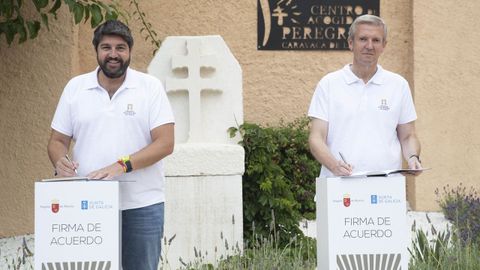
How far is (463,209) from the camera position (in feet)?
22.1

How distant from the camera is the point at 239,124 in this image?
6.07 meters

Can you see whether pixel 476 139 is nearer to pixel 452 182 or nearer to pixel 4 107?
pixel 452 182

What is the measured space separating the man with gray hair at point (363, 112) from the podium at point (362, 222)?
0.26m

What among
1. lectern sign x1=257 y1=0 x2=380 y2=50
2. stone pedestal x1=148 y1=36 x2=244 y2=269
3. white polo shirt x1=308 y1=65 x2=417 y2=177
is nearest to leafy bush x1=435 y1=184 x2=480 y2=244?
white polo shirt x1=308 y1=65 x2=417 y2=177

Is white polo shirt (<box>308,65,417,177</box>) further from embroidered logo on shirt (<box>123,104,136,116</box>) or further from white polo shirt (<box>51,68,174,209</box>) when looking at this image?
embroidered logo on shirt (<box>123,104,136,116</box>)

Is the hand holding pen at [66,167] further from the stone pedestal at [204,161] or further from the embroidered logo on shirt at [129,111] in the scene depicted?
the stone pedestal at [204,161]

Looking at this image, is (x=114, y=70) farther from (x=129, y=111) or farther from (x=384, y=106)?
(x=384, y=106)

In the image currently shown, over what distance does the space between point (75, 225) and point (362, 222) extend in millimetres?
1200

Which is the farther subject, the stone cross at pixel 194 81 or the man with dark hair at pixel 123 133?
the stone cross at pixel 194 81

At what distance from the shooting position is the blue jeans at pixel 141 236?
3607 millimetres

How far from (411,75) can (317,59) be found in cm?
97

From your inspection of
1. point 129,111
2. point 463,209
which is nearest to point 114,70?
point 129,111

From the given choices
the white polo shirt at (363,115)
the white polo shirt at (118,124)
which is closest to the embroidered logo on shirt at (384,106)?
the white polo shirt at (363,115)

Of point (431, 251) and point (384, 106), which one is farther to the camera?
point (431, 251)
